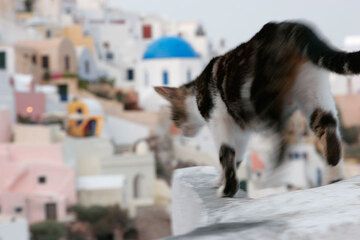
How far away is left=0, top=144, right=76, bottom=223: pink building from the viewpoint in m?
23.5

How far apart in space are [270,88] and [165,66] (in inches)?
1281

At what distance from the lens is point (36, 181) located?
2412cm

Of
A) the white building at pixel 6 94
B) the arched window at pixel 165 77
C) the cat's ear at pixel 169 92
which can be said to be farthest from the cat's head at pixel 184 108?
the arched window at pixel 165 77

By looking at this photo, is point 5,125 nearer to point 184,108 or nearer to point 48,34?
point 48,34

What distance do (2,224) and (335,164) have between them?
15.8 metres

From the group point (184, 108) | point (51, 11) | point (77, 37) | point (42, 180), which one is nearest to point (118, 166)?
point (42, 180)

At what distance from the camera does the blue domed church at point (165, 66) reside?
114 feet

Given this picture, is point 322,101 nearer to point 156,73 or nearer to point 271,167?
point 271,167

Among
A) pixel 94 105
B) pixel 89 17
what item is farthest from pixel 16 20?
pixel 94 105

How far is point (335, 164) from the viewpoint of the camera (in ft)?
7.86

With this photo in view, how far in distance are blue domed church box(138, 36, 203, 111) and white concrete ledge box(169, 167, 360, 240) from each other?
105 feet

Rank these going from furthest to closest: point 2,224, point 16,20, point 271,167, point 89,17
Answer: point 89,17 → point 16,20 → point 2,224 → point 271,167

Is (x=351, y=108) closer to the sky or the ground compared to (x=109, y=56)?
closer to the ground

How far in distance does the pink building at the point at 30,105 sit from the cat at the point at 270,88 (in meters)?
27.0
